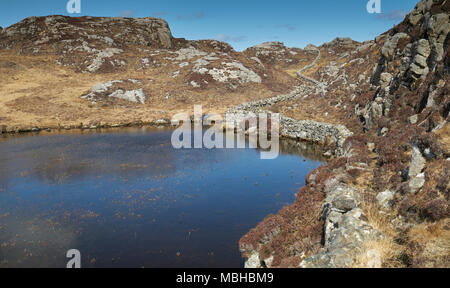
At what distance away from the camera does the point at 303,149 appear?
126 ft

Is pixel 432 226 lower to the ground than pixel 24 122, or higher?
lower

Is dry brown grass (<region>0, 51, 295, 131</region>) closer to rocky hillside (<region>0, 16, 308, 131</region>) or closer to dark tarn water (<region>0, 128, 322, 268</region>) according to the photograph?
rocky hillside (<region>0, 16, 308, 131</region>)

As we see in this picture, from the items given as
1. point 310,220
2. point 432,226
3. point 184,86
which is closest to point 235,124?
point 184,86

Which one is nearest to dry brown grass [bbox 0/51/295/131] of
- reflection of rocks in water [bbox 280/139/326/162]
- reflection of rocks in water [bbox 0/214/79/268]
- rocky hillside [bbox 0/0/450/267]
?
rocky hillside [bbox 0/0/450/267]

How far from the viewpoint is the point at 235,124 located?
56.5m

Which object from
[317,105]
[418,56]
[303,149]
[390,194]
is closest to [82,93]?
[317,105]

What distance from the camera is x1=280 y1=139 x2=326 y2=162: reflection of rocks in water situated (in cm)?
3491

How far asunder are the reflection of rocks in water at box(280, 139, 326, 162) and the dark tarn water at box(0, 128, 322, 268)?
0.13m

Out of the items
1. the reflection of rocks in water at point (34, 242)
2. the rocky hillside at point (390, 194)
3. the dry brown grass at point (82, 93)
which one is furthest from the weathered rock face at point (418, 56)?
the dry brown grass at point (82, 93)

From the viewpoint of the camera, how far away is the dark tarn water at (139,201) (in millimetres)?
15836

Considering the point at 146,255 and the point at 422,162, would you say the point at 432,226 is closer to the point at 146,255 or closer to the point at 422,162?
the point at 422,162

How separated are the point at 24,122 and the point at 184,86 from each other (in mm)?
41420

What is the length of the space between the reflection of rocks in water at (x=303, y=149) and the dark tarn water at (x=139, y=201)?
0.44 ft
